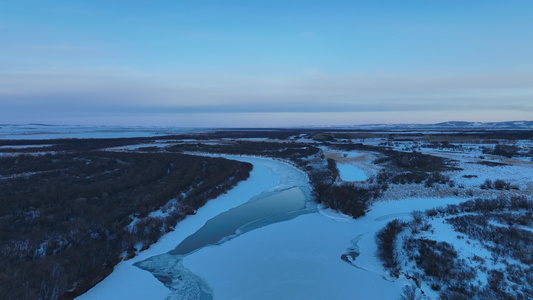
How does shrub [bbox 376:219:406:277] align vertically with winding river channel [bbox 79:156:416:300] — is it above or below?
above

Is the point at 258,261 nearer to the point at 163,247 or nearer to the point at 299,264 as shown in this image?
the point at 299,264

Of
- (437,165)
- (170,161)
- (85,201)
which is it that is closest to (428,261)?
(85,201)

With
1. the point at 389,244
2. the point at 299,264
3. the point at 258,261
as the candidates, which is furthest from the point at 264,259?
the point at 389,244

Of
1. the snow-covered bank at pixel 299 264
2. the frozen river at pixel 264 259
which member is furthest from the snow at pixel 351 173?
the snow-covered bank at pixel 299 264

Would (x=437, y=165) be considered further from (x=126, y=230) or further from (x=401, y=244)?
(x=126, y=230)

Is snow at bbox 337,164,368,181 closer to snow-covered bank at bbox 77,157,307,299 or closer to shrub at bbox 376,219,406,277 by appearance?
snow-covered bank at bbox 77,157,307,299

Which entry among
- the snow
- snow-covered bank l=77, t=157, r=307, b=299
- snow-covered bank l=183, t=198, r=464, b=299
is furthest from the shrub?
the snow
